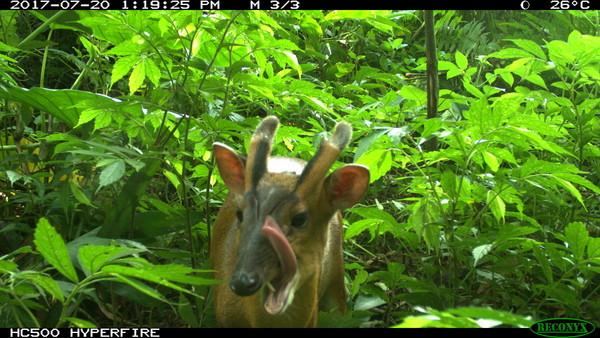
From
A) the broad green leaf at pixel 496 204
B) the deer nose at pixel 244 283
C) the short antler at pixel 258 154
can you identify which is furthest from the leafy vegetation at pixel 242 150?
the short antler at pixel 258 154

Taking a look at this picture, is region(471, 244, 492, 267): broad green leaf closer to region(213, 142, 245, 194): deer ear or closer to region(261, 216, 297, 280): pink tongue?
region(261, 216, 297, 280): pink tongue

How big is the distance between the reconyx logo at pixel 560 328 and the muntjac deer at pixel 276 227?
83 cm

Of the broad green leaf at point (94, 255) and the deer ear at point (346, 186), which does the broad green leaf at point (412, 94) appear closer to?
the deer ear at point (346, 186)

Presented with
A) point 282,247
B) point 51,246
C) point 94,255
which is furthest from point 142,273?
point 282,247

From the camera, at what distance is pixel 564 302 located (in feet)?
9.61

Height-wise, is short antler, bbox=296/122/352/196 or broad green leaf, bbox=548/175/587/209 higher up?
short antler, bbox=296/122/352/196

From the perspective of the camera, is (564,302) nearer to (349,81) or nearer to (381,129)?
(381,129)

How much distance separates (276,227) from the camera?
7.04ft

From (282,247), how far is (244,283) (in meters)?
0.19

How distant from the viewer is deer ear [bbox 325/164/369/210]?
8.25 feet

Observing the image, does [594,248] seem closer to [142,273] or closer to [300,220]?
[300,220]

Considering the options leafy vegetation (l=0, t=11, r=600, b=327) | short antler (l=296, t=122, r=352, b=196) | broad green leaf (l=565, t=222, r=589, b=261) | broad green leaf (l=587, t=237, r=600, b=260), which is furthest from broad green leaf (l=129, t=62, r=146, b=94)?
broad green leaf (l=587, t=237, r=600, b=260)

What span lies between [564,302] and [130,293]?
6.64 ft

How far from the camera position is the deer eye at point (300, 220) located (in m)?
2.31
